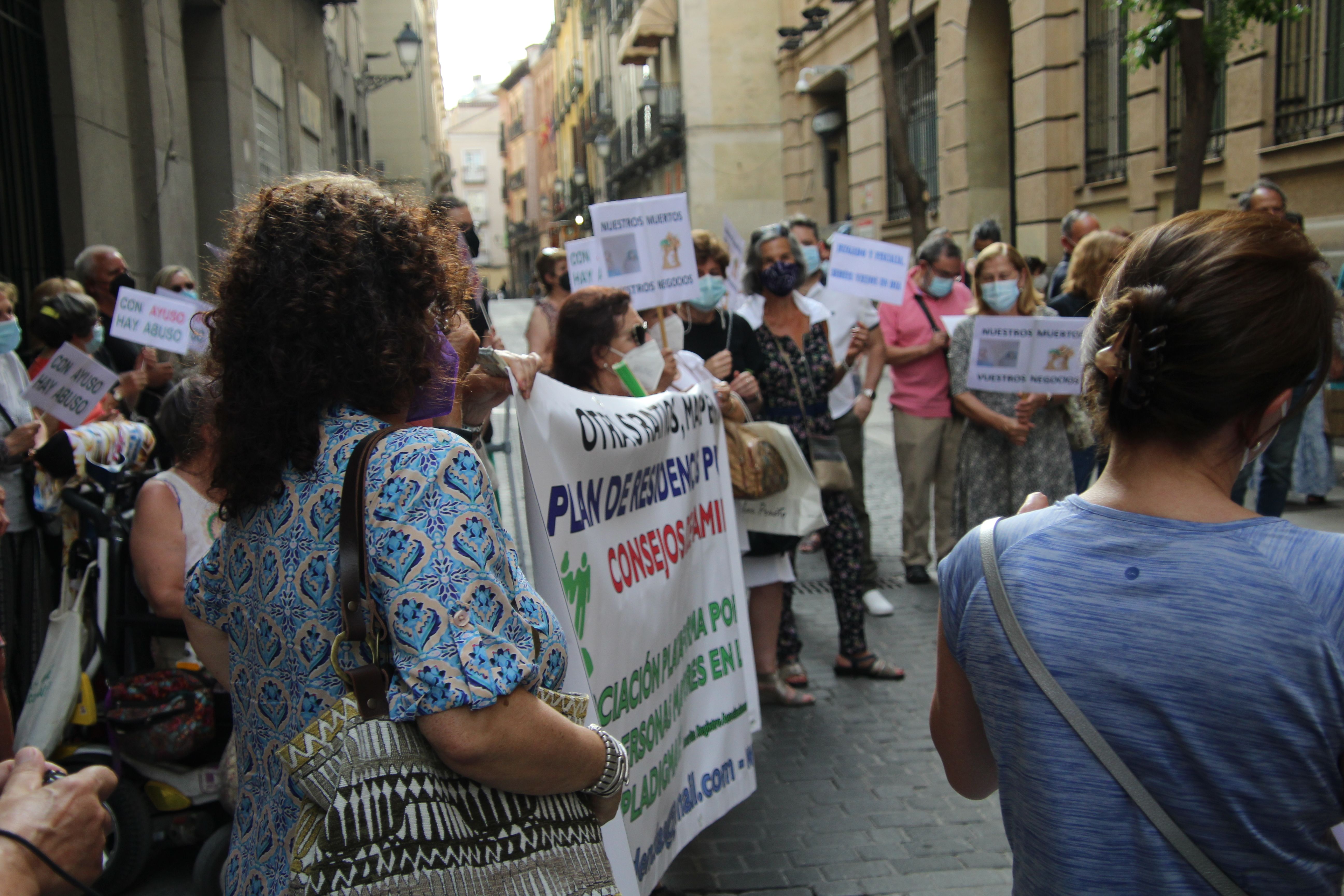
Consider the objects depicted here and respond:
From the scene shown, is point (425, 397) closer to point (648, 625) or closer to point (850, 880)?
point (648, 625)

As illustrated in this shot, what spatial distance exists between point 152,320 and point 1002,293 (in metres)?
4.42

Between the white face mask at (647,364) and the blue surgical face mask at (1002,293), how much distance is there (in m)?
2.49

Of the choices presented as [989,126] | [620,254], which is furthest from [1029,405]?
[989,126]

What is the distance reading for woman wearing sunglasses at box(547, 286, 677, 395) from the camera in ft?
12.9

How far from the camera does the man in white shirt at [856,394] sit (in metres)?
6.75

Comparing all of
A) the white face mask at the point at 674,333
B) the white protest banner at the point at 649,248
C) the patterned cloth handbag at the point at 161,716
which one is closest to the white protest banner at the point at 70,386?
the patterned cloth handbag at the point at 161,716

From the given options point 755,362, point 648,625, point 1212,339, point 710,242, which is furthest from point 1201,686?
point 710,242

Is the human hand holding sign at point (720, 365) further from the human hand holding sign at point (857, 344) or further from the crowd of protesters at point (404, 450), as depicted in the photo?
the crowd of protesters at point (404, 450)

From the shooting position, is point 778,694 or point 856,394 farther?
point 856,394

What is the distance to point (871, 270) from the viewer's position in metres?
6.89

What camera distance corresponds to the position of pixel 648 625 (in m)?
3.31

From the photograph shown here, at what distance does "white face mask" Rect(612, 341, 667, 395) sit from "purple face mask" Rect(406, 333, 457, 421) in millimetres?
2149

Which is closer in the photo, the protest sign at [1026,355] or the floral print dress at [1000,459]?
the protest sign at [1026,355]

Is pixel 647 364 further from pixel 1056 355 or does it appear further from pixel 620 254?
pixel 1056 355
